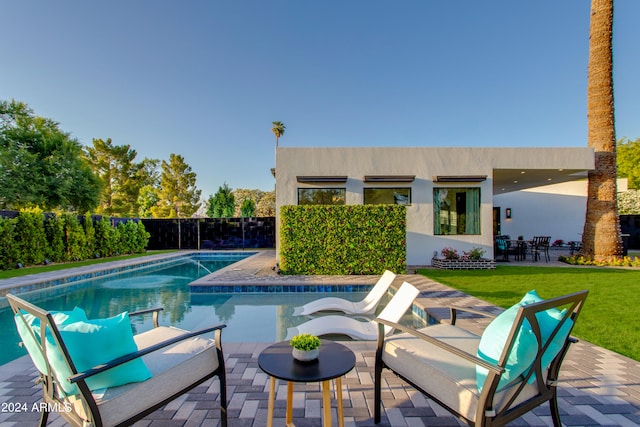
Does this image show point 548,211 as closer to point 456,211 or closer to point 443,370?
point 456,211

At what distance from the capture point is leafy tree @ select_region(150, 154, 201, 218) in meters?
35.9

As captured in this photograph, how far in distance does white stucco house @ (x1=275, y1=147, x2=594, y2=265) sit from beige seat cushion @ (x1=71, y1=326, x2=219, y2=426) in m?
8.55

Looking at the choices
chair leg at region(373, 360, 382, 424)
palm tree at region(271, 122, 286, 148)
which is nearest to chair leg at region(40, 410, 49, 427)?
chair leg at region(373, 360, 382, 424)

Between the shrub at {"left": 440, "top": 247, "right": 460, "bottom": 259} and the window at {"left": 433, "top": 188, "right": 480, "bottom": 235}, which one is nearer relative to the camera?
the shrub at {"left": 440, "top": 247, "right": 460, "bottom": 259}

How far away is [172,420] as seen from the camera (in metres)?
2.42

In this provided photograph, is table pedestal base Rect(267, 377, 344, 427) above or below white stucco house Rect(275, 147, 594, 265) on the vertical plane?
below

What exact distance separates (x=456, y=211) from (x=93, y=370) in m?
11.9

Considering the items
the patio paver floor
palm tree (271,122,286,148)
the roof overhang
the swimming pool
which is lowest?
the swimming pool

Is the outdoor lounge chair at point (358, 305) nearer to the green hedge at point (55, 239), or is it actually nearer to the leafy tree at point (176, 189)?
the green hedge at point (55, 239)

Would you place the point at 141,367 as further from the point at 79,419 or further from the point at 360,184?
the point at 360,184

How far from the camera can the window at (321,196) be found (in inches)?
443

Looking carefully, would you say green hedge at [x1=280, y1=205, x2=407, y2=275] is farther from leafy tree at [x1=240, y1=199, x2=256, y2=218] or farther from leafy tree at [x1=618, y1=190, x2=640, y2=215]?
leafy tree at [x1=618, y1=190, x2=640, y2=215]

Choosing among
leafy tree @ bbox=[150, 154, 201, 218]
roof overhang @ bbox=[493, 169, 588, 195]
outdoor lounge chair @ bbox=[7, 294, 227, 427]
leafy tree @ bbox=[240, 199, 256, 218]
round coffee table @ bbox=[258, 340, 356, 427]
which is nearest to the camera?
outdoor lounge chair @ bbox=[7, 294, 227, 427]

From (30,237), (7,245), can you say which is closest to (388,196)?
(30,237)
